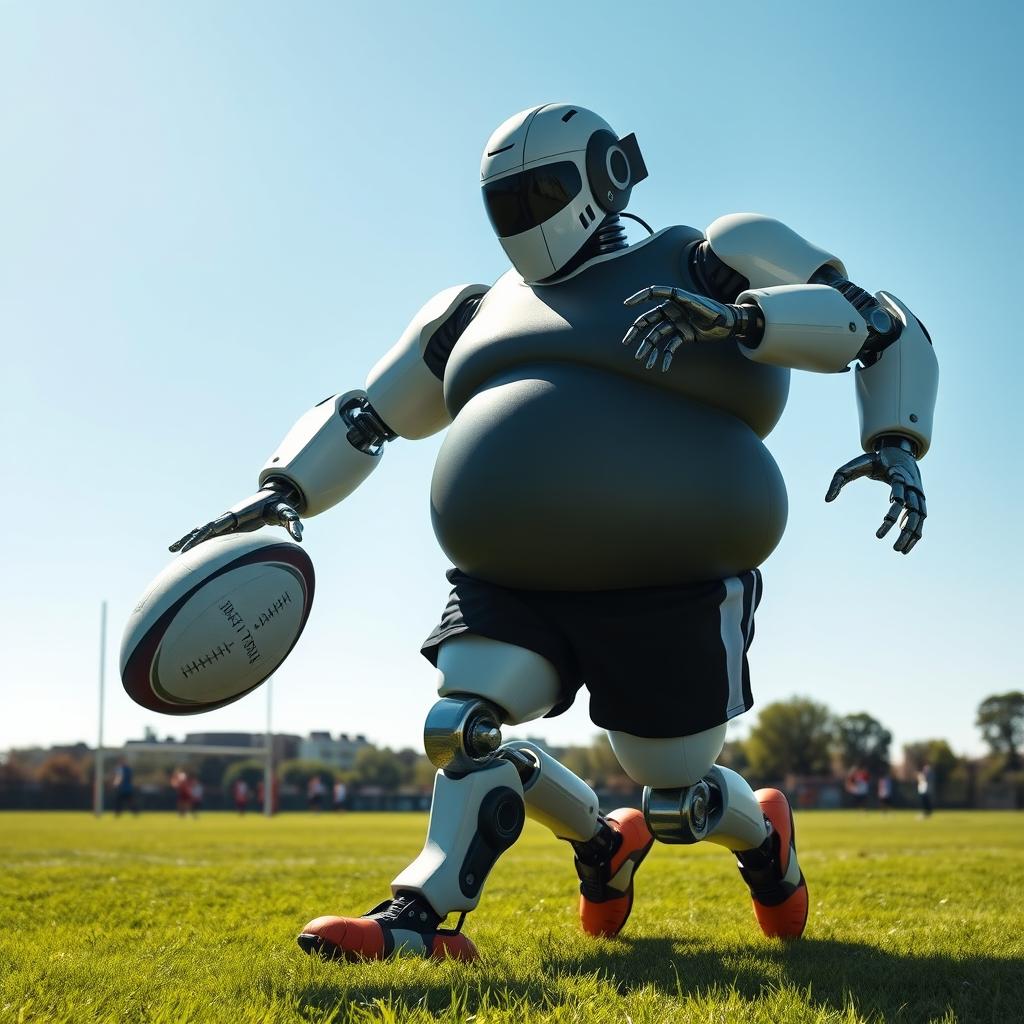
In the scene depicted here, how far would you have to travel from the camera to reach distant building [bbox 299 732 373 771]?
11150 centimetres

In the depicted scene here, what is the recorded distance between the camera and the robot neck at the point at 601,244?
131 inches

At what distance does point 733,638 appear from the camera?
10.4 feet

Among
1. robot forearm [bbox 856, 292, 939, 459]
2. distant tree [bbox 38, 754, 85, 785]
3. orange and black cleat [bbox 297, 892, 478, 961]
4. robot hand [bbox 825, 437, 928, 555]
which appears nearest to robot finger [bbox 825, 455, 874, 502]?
robot hand [bbox 825, 437, 928, 555]

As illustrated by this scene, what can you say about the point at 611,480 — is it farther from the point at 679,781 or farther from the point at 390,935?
the point at 390,935

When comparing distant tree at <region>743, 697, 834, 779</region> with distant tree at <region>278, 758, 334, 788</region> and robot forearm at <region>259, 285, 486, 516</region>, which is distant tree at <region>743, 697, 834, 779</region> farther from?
robot forearm at <region>259, 285, 486, 516</region>

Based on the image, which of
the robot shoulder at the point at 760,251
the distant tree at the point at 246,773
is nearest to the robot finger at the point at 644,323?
the robot shoulder at the point at 760,251

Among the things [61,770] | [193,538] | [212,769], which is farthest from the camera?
[212,769]

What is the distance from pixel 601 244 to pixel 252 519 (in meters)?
1.41

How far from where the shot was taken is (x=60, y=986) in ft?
8.11

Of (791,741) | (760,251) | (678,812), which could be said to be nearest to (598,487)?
(760,251)

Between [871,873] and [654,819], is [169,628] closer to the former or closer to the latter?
[654,819]

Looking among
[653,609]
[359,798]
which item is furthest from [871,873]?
[359,798]

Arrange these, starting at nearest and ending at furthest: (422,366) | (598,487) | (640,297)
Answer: (640,297) < (598,487) < (422,366)

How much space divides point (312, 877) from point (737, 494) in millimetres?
4321
